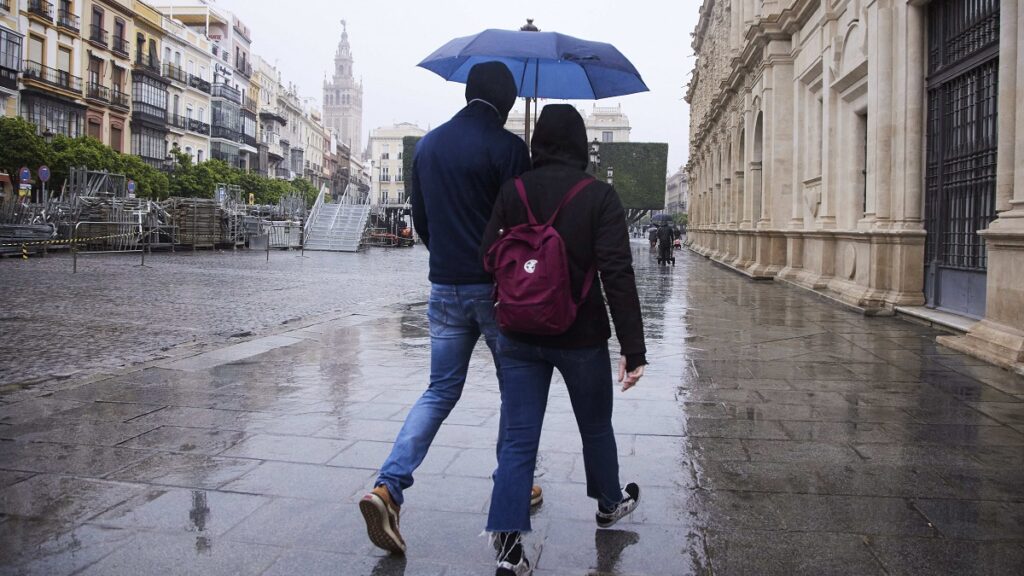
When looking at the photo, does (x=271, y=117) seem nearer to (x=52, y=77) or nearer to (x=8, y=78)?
(x=52, y=77)

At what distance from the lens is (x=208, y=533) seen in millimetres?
3297

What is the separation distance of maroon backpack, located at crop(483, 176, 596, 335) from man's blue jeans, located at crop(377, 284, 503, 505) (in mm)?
339

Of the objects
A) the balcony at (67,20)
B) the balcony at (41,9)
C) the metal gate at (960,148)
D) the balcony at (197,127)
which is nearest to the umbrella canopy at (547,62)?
the metal gate at (960,148)

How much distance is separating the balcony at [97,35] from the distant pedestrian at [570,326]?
4842cm

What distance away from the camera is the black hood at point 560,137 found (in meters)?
3.06

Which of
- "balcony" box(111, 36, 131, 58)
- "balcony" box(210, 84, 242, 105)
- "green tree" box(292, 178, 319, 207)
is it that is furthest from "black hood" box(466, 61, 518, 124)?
"green tree" box(292, 178, 319, 207)

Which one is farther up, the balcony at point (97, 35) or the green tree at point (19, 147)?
the balcony at point (97, 35)

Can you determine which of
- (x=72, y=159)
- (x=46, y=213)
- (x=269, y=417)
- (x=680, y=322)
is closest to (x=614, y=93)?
(x=269, y=417)

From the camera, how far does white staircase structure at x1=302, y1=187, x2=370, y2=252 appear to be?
3921 centimetres

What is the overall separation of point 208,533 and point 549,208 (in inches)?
70.1

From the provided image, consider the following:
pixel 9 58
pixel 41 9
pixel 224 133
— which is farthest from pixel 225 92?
pixel 9 58

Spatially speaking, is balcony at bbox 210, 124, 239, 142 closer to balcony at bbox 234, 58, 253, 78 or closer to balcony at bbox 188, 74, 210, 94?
balcony at bbox 188, 74, 210, 94

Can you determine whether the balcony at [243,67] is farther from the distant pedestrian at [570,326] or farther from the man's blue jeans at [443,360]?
the distant pedestrian at [570,326]

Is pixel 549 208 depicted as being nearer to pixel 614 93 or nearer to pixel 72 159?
pixel 614 93
